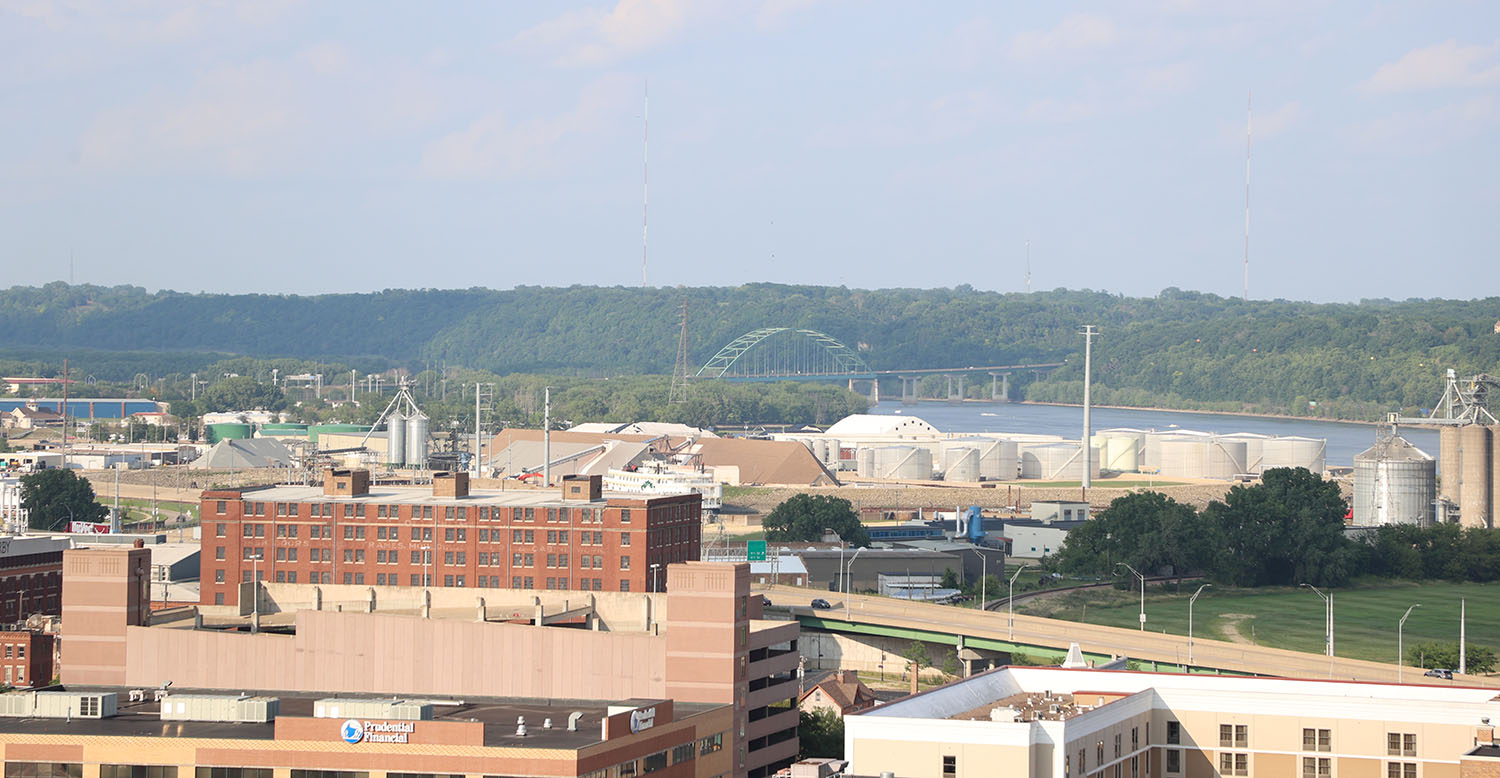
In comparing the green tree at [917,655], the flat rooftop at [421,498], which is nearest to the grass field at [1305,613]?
the green tree at [917,655]

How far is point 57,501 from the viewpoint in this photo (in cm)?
12094

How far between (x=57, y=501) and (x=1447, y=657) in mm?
81842

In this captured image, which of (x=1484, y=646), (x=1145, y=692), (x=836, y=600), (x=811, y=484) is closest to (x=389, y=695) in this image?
(x=1145, y=692)

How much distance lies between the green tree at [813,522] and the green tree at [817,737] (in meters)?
48.1

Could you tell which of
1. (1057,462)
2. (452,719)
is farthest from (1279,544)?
(452,719)

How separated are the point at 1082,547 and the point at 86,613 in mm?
54879

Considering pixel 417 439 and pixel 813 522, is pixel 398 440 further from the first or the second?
pixel 813 522

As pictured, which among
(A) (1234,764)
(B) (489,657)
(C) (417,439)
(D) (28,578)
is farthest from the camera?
(C) (417,439)

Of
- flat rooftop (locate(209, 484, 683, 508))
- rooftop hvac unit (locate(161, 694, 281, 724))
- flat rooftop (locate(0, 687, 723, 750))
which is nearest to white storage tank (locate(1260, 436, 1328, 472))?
flat rooftop (locate(209, 484, 683, 508))

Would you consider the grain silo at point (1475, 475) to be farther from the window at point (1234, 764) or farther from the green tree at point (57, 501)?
the window at point (1234, 764)

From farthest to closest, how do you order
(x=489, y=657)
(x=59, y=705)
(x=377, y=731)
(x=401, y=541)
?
(x=401, y=541)
(x=489, y=657)
(x=59, y=705)
(x=377, y=731)

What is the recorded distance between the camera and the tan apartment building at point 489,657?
164 ft

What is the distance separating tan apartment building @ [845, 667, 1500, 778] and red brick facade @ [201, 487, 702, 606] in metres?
37.4

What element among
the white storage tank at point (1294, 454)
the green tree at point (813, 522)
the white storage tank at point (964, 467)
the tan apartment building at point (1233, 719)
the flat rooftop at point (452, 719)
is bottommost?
the flat rooftop at point (452, 719)
